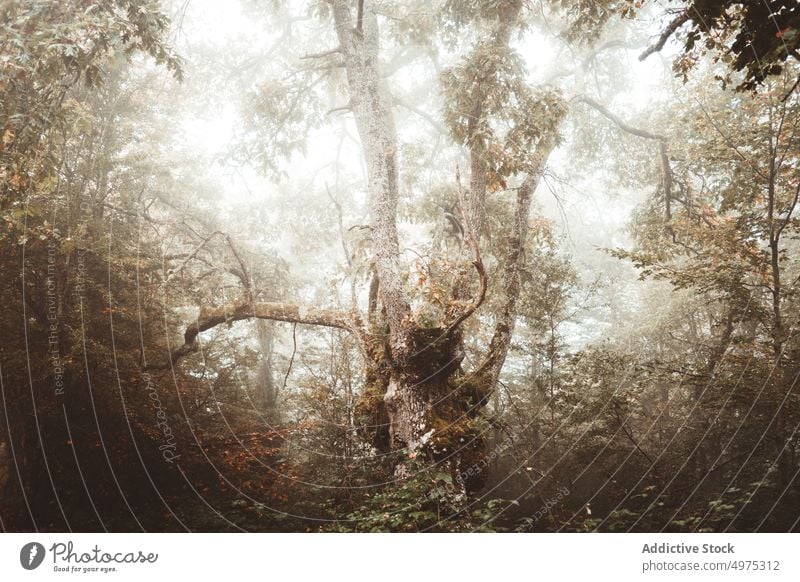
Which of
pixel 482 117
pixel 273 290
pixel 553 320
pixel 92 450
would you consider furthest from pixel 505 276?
pixel 92 450

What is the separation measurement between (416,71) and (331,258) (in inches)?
245

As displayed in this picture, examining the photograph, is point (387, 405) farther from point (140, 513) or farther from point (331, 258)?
point (331, 258)

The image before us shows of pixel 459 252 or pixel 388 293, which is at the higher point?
pixel 459 252

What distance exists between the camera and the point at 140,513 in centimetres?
450
